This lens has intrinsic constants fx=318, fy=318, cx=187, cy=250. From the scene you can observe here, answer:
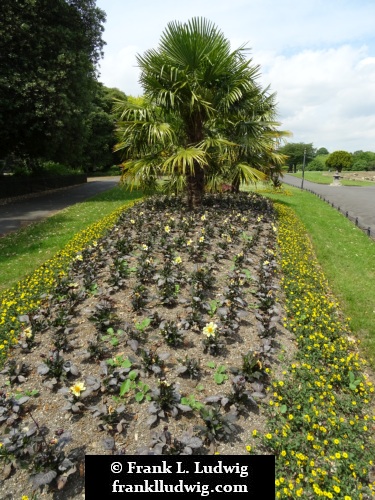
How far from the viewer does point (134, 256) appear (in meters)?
6.26

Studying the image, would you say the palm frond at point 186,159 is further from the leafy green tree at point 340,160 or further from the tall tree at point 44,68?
the leafy green tree at point 340,160

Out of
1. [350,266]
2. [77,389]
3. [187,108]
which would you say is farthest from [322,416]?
[187,108]

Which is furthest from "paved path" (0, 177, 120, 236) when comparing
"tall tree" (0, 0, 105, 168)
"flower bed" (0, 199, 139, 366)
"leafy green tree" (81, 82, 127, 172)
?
"leafy green tree" (81, 82, 127, 172)

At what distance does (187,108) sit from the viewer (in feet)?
29.7

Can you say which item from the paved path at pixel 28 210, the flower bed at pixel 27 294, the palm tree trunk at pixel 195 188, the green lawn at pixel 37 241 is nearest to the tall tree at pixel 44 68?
the paved path at pixel 28 210

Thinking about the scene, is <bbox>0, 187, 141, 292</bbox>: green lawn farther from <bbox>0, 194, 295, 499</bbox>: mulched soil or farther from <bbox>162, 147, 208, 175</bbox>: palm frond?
<bbox>162, 147, 208, 175</bbox>: palm frond

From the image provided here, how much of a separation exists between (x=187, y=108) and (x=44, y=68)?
31.0ft

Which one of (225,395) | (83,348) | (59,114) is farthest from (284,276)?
(59,114)

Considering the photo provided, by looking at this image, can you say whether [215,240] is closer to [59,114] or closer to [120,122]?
[120,122]

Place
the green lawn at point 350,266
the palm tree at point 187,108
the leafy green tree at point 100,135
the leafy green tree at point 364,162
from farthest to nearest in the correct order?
the leafy green tree at point 364,162
the leafy green tree at point 100,135
the palm tree at point 187,108
the green lawn at point 350,266

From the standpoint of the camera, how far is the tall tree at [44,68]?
44.6ft

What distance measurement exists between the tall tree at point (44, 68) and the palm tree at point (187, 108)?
6750 mm

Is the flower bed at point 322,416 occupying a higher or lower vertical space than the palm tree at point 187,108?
lower

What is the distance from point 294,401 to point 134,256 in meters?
3.95
